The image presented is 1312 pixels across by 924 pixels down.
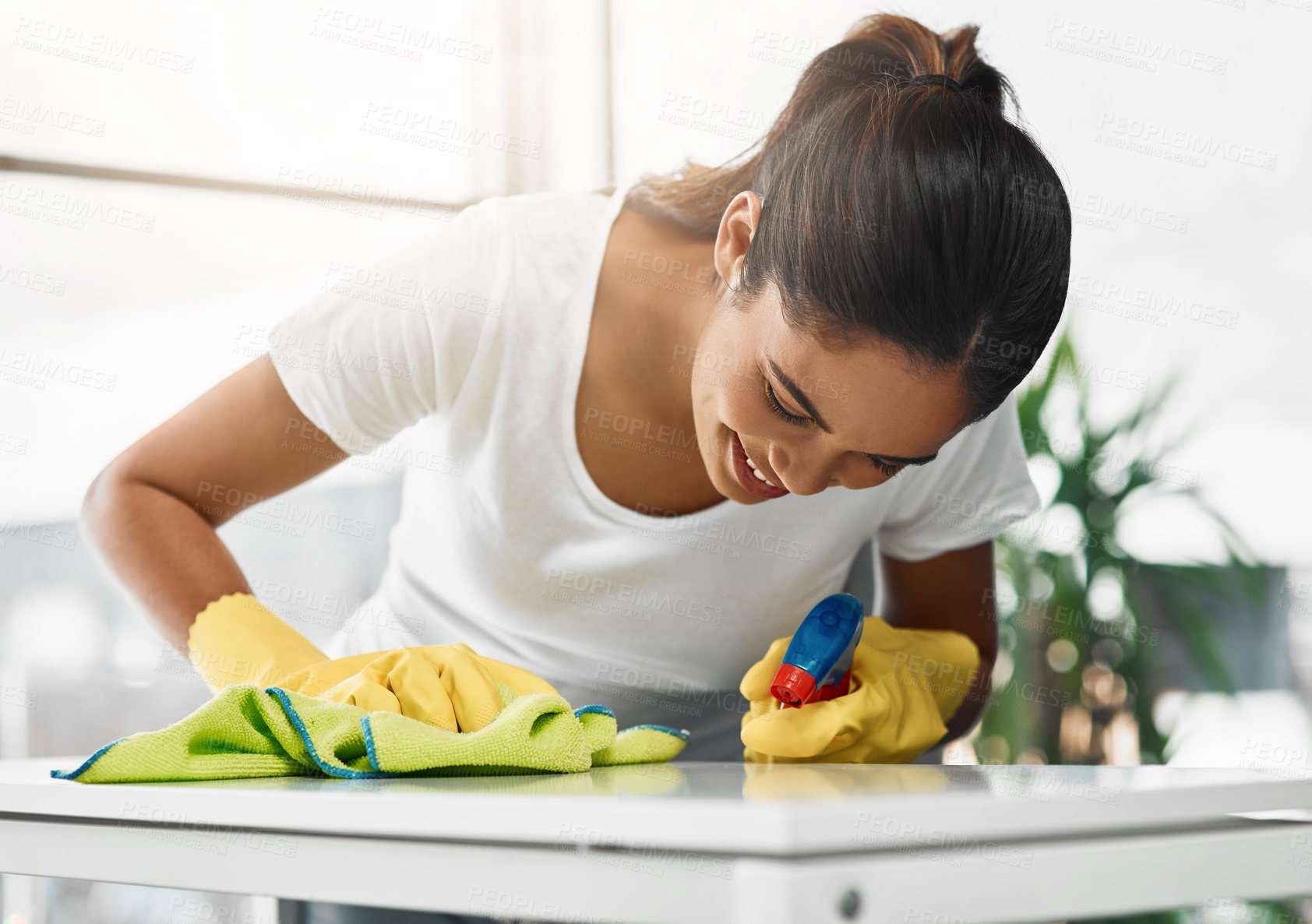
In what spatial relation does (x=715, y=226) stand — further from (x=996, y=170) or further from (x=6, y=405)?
(x=6, y=405)

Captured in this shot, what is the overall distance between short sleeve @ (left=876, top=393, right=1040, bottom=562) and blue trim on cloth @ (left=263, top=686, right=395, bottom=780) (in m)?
0.63

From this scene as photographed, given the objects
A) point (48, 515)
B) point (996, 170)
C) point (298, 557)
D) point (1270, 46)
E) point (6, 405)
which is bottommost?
point (298, 557)

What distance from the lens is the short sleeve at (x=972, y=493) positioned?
3.28 ft

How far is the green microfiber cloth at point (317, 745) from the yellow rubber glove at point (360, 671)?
7 cm

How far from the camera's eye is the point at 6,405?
154cm

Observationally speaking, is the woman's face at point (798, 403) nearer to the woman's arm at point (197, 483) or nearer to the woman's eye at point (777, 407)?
the woman's eye at point (777, 407)

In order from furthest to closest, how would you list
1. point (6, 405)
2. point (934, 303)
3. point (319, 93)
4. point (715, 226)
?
point (319, 93) → point (6, 405) → point (715, 226) → point (934, 303)

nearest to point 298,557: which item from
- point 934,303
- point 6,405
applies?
point 6,405

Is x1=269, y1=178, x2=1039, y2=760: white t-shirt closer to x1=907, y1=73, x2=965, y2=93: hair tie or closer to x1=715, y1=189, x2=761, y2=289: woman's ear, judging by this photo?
x1=715, y1=189, x2=761, y2=289: woman's ear

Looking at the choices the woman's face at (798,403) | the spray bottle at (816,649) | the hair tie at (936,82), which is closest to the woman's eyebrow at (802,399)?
the woman's face at (798,403)

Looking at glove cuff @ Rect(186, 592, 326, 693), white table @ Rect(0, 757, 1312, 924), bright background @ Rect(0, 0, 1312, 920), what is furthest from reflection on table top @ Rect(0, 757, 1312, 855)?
bright background @ Rect(0, 0, 1312, 920)

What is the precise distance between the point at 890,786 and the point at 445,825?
0.19 meters

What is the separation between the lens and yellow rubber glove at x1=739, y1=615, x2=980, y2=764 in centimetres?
72

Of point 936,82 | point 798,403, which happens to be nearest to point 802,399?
point 798,403
